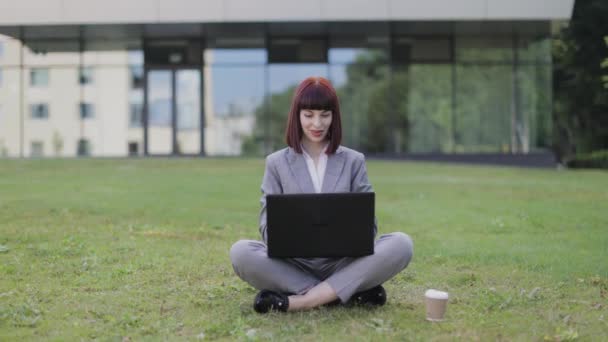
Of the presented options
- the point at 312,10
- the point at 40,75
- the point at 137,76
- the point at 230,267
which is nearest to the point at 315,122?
the point at 230,267

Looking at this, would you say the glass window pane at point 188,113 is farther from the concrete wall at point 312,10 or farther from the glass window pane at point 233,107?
the concrete wall at point 312,10

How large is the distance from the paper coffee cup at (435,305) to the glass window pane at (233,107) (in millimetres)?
22908

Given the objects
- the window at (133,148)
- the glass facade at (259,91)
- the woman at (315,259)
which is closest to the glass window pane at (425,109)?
the glass facade at (259,91)

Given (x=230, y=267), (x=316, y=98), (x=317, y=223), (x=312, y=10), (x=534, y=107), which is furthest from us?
(x=534, y=107)

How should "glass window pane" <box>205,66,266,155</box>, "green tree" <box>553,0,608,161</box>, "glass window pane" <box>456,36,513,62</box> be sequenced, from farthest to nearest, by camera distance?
"glass window pane" <box>456,36,513,62</box>, "glass window pane" <box>205,66,266,155</box>, "green tree" <box>553,0,608,161</box>

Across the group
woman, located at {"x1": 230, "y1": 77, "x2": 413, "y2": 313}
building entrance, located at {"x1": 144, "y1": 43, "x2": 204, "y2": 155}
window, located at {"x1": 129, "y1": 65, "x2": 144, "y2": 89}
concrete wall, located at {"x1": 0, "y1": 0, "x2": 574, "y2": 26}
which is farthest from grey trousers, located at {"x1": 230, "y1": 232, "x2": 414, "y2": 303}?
window, located at {"x1": 129, "y1": 65, "x2": 144, "y2": 89}

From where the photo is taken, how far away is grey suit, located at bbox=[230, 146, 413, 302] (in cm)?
479

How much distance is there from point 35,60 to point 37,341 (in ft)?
82.5

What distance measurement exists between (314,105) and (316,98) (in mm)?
46

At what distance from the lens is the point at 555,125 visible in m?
27.2

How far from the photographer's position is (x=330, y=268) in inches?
196

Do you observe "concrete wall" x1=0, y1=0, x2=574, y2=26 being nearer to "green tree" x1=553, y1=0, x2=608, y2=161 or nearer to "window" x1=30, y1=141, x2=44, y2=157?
"green tree" x1=553, y1=0, x2=608, y2=161

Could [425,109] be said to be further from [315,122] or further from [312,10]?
[315,122]

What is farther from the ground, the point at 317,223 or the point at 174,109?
the point at 174,109
